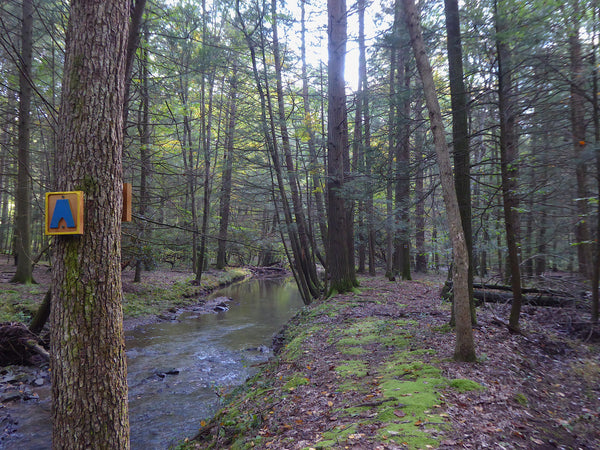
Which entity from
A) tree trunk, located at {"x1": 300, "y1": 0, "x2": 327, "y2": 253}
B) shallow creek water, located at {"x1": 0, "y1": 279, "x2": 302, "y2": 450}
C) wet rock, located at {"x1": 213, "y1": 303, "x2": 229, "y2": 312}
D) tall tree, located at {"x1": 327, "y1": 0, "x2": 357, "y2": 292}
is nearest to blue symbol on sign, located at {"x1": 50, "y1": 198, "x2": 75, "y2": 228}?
shallow creek water, located at {"x1": 0, "y1": 279, "x2": 302, "y2": 450}

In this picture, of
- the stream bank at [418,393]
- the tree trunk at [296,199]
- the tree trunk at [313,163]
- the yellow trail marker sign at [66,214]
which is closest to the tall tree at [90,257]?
the yellow trail marker sign at [66,214]

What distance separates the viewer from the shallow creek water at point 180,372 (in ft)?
16.0

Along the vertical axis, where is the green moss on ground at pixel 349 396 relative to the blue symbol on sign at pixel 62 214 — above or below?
below

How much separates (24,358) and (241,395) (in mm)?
4777

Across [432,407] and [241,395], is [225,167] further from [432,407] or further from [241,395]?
[432,407]

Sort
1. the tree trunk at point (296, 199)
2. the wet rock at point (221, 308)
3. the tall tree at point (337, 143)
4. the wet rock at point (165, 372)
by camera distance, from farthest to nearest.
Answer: the wet rock at point (221, 308)
the tree trunk at point (296, 199)
the tall tree at point (337, 143)
the wet rock at point (165, 372)

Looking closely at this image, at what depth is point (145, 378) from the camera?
675 cm

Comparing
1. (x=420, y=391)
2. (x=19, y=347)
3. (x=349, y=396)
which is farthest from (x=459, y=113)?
(x=19, y=347)

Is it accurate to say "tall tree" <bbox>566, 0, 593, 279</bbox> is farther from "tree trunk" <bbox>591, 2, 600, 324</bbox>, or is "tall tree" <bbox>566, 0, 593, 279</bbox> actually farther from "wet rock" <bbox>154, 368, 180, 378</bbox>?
"wet rock" <bbox>154, 368, 180, 378</bbox>

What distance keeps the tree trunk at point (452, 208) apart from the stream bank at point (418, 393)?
0.42 metres

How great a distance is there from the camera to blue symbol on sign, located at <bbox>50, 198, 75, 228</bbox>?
2820 mm

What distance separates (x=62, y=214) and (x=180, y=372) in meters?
5.30

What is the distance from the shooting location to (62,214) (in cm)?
283

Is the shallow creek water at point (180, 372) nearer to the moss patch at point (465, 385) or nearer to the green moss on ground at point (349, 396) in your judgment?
the green moss on ground at point (349, 396)
